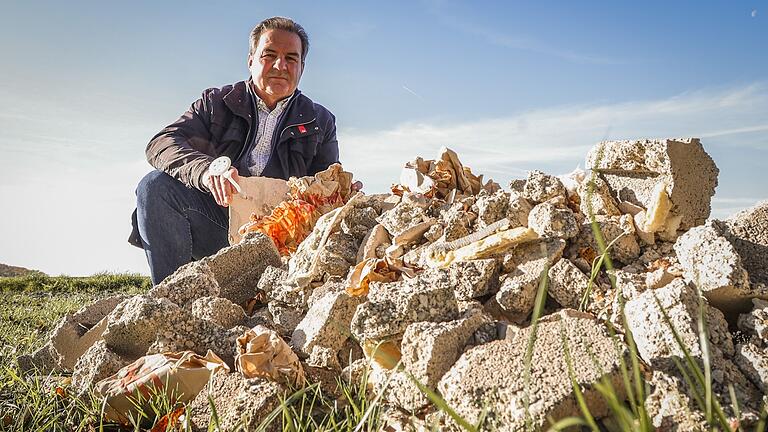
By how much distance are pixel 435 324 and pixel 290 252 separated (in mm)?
2144

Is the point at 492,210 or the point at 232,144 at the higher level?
the point at 232,144

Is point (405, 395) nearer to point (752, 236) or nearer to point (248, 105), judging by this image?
point (752, 236)

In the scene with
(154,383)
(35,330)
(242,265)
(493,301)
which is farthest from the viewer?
(35,330)

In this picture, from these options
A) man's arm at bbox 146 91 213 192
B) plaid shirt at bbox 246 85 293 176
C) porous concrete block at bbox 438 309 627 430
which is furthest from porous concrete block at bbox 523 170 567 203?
plaid shirt at bbox 246 85 293 176

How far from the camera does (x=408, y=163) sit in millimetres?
4543

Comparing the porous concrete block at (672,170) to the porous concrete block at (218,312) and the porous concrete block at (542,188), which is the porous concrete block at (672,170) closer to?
the porous concrete block at (542,188)

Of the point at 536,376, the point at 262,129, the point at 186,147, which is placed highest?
the point at 262,129

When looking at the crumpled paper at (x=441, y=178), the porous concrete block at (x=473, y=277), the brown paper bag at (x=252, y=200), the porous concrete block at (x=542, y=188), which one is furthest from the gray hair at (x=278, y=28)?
the porous concrete block at (x=473, y=277)

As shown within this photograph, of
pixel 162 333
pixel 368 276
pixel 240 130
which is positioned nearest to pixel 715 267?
pixel 368 276

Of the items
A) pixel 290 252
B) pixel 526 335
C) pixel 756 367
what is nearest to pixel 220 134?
pixel 290 252

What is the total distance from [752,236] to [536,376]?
152cm

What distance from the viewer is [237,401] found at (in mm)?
2531

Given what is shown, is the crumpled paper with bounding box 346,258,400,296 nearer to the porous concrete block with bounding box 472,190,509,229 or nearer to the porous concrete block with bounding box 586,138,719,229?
the porous concrete block with bounding box 472,190,509,229

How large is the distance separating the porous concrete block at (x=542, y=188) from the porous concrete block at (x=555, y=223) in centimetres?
27
